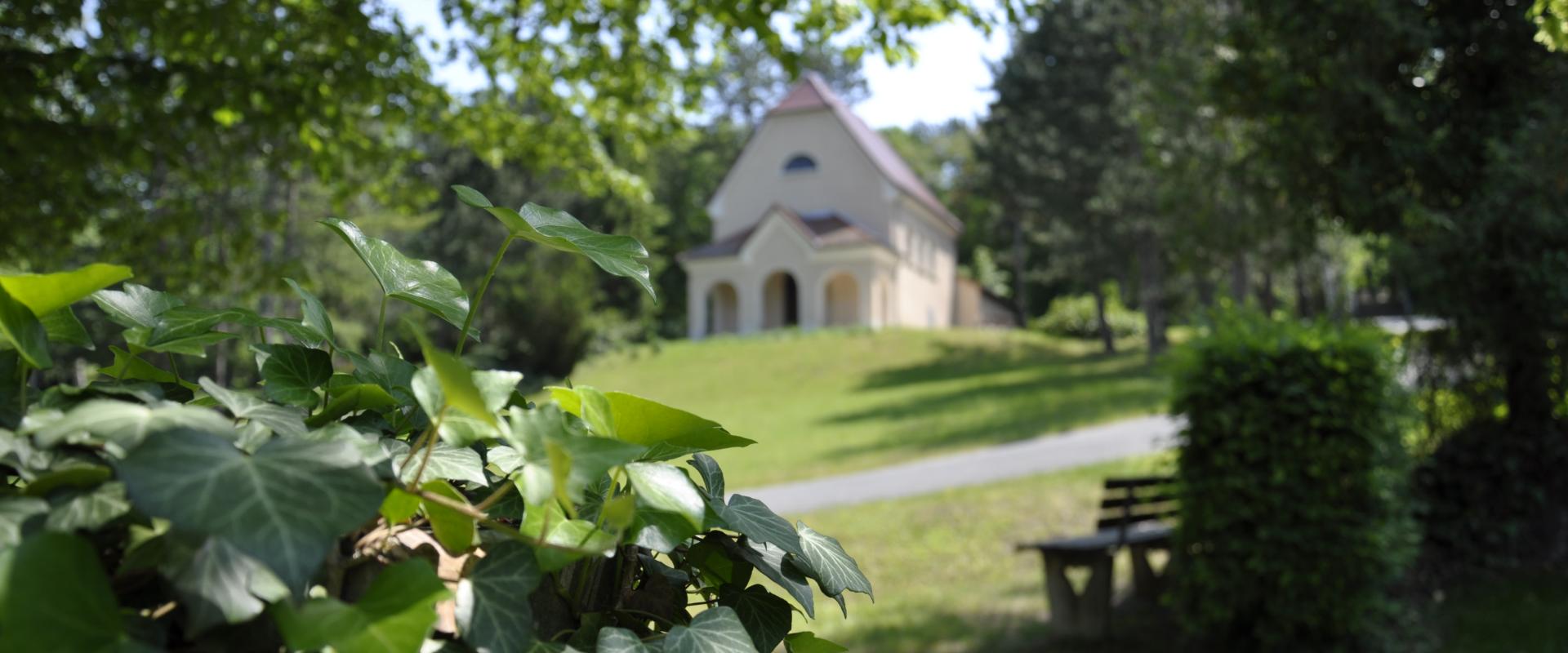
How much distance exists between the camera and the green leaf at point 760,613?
0.90 meters

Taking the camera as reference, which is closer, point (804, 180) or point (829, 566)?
point (829, 566)

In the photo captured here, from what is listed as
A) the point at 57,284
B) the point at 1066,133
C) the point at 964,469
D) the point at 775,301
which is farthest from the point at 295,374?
the point at 775,301

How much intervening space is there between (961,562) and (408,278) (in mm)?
8438

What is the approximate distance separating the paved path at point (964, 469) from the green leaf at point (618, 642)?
1012cm

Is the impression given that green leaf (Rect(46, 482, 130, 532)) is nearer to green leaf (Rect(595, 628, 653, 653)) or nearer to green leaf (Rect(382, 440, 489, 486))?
green leaf (Rect(382, 440, 489, 486))

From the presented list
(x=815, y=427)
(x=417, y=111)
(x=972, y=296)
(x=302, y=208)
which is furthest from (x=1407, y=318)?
(x=972, y=296)

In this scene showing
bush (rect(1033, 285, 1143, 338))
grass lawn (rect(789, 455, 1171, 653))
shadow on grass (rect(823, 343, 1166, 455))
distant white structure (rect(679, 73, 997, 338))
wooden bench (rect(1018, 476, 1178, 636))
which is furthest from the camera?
bush (rect(1033, 285, 1143, 338))

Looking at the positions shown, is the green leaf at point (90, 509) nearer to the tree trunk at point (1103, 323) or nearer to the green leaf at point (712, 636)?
the green leaf at point (712, 636)

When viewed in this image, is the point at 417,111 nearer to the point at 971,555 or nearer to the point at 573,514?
the point at 971,555

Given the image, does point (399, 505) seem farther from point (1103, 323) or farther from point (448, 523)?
point (1103, 323)

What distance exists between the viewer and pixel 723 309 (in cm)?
3484

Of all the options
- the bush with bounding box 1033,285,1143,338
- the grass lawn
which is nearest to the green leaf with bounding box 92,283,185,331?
the grass lawn

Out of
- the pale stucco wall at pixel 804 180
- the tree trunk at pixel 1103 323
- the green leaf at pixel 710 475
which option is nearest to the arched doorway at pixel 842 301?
the pale stucco wall at pixel 804 180

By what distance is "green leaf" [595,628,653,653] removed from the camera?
737 mm
